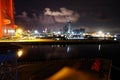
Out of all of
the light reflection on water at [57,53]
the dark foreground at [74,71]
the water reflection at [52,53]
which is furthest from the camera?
the light reflection on water at [57,53]

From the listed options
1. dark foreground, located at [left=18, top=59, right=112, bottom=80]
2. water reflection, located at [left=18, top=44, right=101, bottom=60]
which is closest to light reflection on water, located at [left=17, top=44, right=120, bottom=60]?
water reflection, located at [left=18, top=44, right=101, bottom=60]

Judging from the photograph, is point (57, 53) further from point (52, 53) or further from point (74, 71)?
point (74, 71)

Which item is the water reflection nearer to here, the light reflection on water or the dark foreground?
the light reflection on water

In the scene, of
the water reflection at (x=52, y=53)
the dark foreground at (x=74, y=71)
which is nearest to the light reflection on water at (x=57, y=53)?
the water reflection at (x=52, y=53)

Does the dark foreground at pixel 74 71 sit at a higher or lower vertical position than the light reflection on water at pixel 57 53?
higher

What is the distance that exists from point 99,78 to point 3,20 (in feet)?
253

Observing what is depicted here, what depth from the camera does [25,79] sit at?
21094 millimetres

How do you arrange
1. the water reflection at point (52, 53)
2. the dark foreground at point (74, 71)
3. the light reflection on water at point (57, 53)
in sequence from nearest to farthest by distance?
the dark foreground at point (74, 71)
the water reflection at point (52, 53)
the light reflection on water at point (57, 53)

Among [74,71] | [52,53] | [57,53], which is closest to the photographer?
[74,71]

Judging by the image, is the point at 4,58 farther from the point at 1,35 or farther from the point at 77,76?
the point at 1,35

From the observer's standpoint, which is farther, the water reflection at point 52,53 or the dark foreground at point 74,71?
the water reflection at point 52,53

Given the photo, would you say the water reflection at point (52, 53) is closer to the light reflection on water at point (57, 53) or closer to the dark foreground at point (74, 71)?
the light reflection on water at point (57, 53)

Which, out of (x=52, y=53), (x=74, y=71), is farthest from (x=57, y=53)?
(x=74, y=71)

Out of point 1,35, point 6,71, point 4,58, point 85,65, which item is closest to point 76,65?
point 85,65
